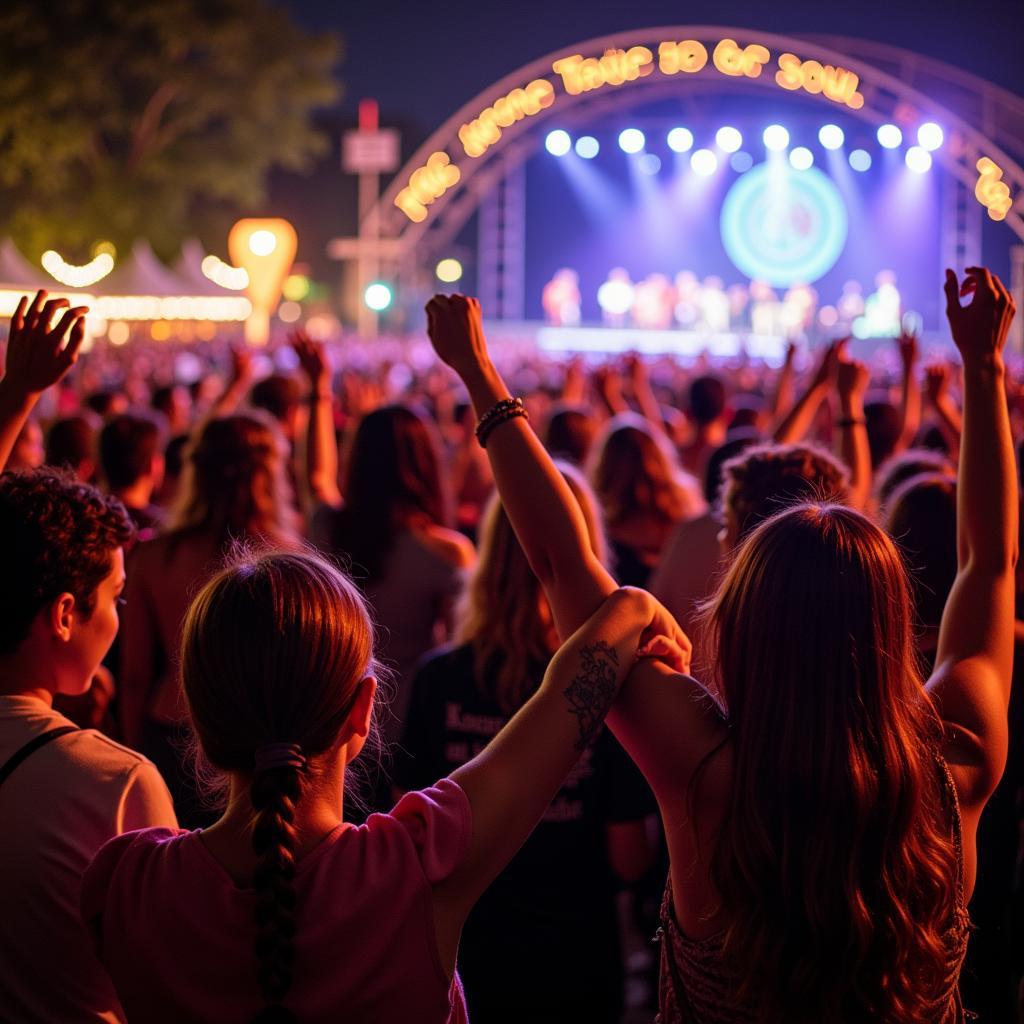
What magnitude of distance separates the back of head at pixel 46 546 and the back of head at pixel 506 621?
0.83 meters

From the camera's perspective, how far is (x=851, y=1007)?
152 cm

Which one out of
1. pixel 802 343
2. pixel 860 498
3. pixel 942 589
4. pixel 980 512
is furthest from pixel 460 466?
pixel 802 343

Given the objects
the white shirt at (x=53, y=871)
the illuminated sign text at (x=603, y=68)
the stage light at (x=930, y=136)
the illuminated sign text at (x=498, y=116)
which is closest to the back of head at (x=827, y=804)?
the white shirt at (x=53, y=871)

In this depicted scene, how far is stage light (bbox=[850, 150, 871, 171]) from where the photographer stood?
82.0ft

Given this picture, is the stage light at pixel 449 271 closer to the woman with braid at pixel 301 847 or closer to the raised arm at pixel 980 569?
the raised arm at pixel 980 569

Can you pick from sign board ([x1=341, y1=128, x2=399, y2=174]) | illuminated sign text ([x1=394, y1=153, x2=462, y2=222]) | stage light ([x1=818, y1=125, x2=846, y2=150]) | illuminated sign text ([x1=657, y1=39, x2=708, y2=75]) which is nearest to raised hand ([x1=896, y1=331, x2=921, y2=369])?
illuminated sign text ([x1=657, y1=39, x2=708, y2=75])

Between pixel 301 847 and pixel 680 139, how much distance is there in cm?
2424

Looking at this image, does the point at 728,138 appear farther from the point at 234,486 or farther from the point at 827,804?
the point at 827,804

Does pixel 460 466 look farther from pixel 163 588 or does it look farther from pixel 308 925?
pixel 308 925

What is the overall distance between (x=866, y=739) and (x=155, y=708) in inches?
88.8

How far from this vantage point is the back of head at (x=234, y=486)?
10.8 ft

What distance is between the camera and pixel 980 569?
1.98 m

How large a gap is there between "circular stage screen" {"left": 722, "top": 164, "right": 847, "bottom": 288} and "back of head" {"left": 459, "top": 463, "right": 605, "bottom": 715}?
24.2 metres

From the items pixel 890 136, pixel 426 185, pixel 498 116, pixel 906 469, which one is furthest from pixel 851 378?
pixel 890 136
